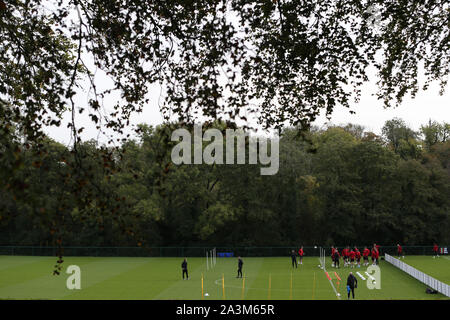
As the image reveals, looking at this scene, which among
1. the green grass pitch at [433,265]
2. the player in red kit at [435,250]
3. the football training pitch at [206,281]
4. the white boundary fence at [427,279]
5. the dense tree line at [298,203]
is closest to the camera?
the white boundary fence at [427,279]

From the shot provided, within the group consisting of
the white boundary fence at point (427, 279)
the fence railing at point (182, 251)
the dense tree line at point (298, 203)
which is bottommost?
the fence railing at point (182, 251)

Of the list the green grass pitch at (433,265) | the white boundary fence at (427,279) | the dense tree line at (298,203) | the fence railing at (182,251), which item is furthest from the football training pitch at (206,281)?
the dense tree line at (298,203)

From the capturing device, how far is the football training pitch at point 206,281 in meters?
27.7

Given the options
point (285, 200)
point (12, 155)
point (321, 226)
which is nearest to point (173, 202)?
point (285, 200)

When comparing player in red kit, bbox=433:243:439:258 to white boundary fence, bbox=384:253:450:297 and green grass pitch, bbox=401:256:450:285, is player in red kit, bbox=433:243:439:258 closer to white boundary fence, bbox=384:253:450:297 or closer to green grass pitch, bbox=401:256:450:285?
green grass pitch, bbox=401:256:450:285

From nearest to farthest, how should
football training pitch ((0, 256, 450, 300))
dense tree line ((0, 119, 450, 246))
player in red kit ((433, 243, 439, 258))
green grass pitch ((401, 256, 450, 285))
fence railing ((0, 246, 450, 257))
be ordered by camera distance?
football training pitch ((0, 256, 450, 300)), green grass pitch ((401, 256, 450, 285)), player in red kit ((433, 243, 439, 258)), fence railing ((0, 246, 450, 257)), dense tree line ((0, 119, 450, 246))

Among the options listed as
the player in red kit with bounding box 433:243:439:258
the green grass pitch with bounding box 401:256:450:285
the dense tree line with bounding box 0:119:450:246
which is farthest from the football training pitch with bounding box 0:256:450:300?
the dense tree line with bounding box 0:119:450:246

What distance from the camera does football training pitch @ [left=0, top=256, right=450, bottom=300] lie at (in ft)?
91.0

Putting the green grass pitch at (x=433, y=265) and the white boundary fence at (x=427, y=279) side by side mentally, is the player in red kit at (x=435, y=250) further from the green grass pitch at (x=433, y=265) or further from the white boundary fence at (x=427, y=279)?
the white boundary fence at (x=427, y=279)

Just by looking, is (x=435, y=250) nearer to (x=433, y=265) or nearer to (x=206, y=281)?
(x=433, y=265)

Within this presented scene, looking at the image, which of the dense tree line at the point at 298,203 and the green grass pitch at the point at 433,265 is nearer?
the green grass pitch at the point at 433,265

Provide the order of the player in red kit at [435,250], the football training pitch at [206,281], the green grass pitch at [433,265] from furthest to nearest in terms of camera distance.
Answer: the player in red kit at [435,250]
the green grass pitch at [433,265]
the football training pitch at [206,281]

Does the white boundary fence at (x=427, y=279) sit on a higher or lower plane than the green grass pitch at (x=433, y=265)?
higher
